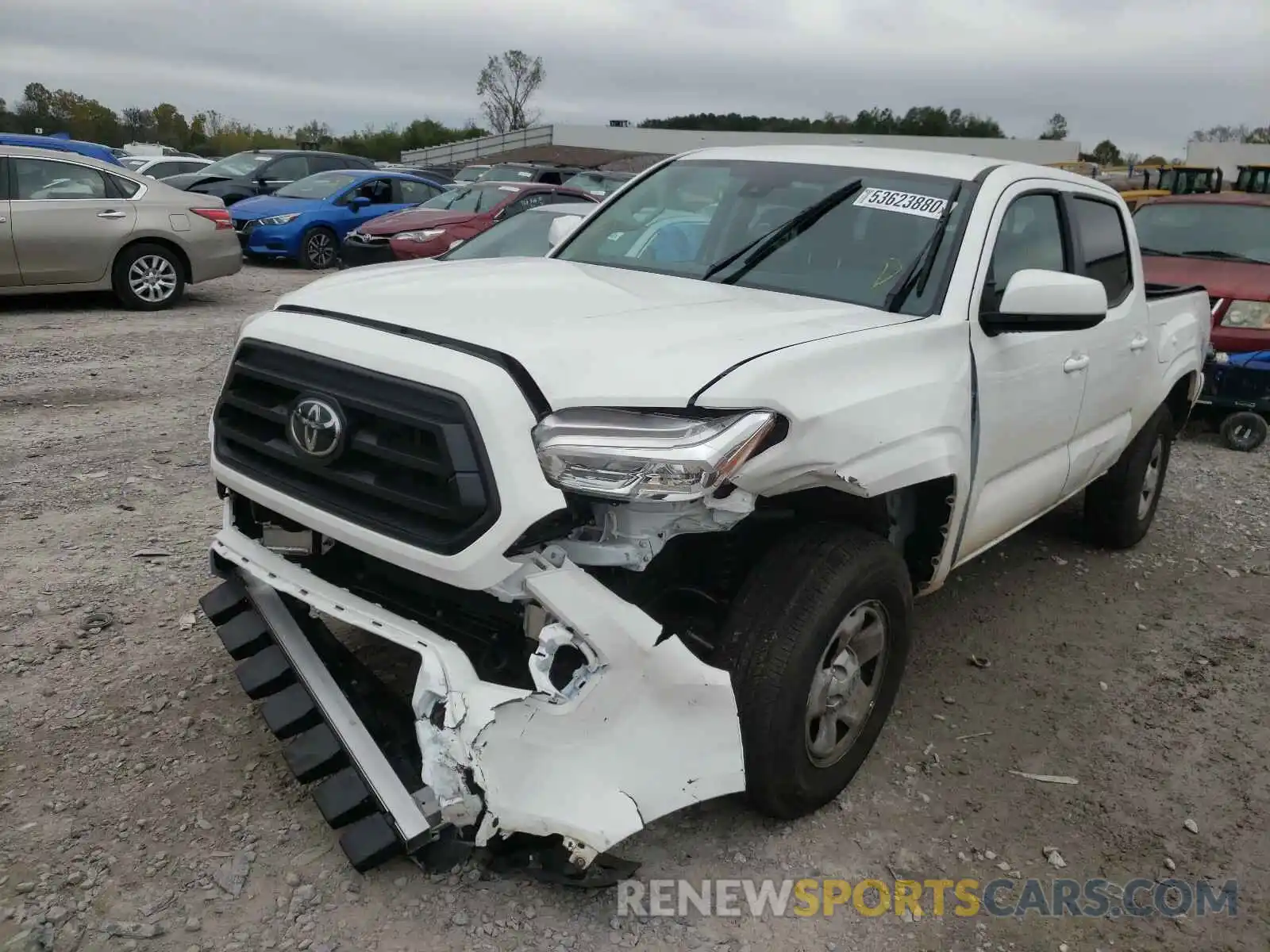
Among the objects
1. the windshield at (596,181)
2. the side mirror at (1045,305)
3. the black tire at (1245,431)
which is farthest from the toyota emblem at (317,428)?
the windshield at (596,181)

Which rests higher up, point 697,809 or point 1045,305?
point 1045,305

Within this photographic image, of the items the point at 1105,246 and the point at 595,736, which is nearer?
the point at 595,736

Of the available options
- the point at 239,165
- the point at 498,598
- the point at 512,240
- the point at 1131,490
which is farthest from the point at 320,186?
the point at 498,598

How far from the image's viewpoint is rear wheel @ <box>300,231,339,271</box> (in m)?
14.1

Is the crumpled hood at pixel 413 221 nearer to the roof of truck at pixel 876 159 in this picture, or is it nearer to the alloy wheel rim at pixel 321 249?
the alloy wheel rim at pixel 321 249

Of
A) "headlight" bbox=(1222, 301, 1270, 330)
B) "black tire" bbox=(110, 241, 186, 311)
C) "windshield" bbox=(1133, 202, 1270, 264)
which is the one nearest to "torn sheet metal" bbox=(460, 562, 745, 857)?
"headlight" bbox=(1222, 301, 1270, 330)

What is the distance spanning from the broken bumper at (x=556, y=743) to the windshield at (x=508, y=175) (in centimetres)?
1518

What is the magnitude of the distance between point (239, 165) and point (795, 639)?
1811cm

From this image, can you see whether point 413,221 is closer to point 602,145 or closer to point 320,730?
point 320,730

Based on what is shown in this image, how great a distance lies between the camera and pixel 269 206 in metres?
14.5

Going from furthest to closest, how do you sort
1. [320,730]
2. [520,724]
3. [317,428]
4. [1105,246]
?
1. [1105,246]
2. [320,730]
3. [317,428]
4. [520,724]

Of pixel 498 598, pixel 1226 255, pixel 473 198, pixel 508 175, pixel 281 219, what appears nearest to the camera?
pixel 498 598

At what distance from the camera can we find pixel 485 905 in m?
2.49

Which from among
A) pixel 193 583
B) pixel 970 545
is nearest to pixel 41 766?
pixel 193 583
